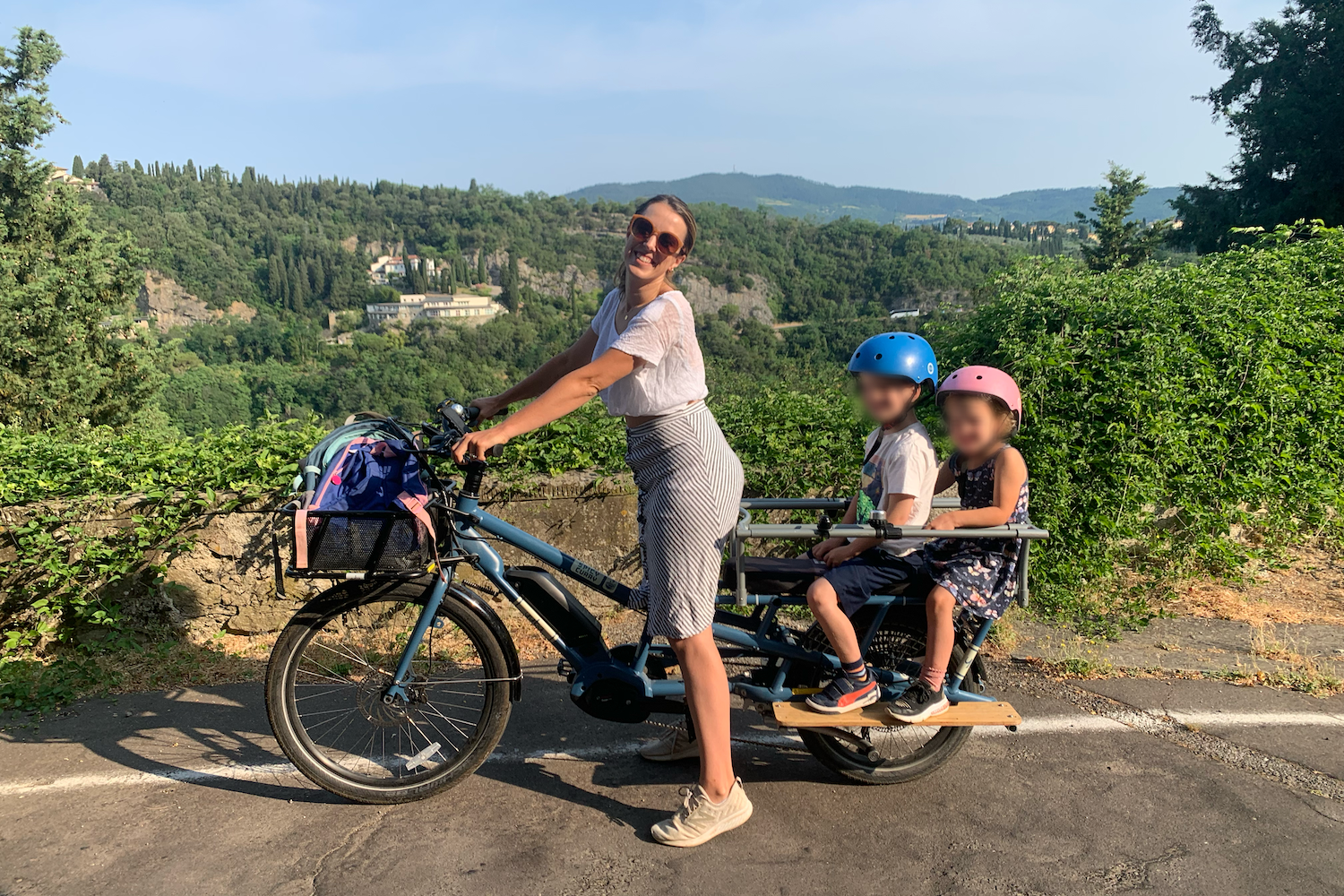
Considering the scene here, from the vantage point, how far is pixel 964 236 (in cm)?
8019

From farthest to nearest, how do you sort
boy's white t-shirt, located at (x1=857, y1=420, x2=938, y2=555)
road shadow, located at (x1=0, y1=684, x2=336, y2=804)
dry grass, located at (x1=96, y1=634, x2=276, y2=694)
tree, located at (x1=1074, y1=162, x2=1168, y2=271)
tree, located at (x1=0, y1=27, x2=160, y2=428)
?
tree, located at (x1=1074, y1=162, x2=1168, y2=271), tree, located at (x1=0, y1=27, x2=160, y2=428), dry grass, located at (x1=96, y1=634, x2=276, y2=694), road shadow, located at (x1=0, y1=684, x2=336, y2=804), boy's white t-shirt, located at (x1=857, y1=420, x2=938, y2=555)

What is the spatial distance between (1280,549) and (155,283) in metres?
132

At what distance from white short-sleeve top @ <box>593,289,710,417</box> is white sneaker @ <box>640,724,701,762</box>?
4.44 ft

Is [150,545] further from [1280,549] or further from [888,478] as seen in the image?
[1280,549]

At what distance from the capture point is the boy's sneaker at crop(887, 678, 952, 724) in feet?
9.70

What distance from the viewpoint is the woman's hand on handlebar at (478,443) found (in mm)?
2656

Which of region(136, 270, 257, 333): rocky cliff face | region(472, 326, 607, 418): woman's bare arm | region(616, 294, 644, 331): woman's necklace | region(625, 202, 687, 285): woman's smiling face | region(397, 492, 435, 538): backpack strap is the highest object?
region(625, 202, 687, 285): woman's smiling face

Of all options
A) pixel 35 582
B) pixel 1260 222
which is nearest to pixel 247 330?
pixel 1260 222

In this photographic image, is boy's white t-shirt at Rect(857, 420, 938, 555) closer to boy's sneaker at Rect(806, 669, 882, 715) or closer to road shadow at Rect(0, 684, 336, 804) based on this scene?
boy's sneaker at Rect(806, 669, 882, 715)

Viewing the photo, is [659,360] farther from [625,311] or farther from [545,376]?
[545,376]

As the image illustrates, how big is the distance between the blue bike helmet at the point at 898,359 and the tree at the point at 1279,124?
28881 mm

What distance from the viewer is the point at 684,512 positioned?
2.78 meters

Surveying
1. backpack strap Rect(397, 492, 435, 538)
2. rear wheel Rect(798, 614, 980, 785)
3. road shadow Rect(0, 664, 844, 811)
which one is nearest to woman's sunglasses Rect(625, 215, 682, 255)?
backpack strap Rect(397, 492, 435, 538)

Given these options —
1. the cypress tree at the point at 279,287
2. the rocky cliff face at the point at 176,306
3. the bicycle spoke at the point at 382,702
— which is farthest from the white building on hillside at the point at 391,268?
the bicycle spoke at the point at 382,702
